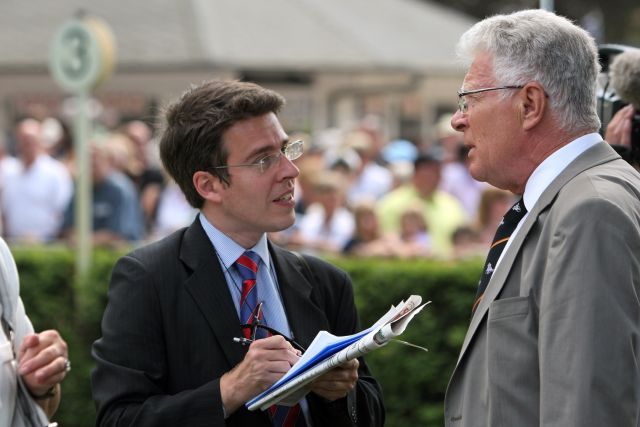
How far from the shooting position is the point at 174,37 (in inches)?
875

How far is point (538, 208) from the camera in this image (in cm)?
305

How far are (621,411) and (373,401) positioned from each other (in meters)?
1.35

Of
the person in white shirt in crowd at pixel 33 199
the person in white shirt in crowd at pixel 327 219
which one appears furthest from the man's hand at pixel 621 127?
the person in white shirt in crowd at pixel 33 199

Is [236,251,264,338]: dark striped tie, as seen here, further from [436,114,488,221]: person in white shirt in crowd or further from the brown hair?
[436,114,488,221]: person in white shirt in crowd

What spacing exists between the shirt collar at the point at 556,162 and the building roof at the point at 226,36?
17.8m

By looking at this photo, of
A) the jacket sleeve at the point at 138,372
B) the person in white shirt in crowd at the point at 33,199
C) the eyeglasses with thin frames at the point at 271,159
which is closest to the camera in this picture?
the jacket sleeve at the point at 138,372

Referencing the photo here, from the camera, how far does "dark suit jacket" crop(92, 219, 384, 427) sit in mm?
3598

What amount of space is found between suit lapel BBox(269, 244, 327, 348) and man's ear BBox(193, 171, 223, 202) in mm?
304

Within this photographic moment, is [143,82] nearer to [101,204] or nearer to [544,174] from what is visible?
[101,204]

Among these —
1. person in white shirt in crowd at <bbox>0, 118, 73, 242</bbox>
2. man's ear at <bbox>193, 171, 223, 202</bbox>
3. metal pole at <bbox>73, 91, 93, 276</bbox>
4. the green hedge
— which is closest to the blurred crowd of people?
person in white shirt in crowd at <bbox>0, 118, 73, 242</bbox>

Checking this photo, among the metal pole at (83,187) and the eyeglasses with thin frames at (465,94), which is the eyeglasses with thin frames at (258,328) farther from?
A: the metal pole at (83,187)

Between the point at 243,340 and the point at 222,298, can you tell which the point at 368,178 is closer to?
the point at 222,298

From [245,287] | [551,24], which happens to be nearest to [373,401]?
[245,287]

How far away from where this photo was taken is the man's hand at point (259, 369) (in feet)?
11.2
